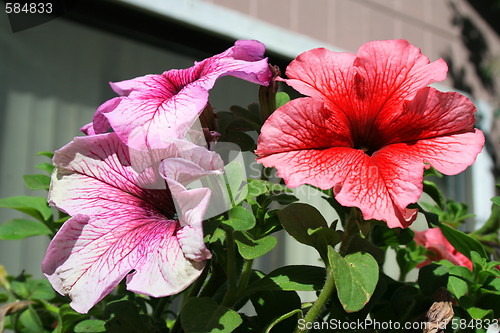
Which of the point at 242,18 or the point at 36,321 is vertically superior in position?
the point at 242,18

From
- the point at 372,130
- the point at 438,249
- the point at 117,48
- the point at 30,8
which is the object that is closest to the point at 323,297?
the point at 372,130

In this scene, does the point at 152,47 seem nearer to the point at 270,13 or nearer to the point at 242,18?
the point at 242,18

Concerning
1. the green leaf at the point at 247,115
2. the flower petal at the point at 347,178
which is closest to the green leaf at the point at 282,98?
the green leaf at the point at 247,115

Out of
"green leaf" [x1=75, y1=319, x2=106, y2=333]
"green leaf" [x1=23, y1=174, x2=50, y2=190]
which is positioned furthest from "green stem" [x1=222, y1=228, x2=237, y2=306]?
"green leaf" [x1=23, y1=174, x2=50, y2=190]

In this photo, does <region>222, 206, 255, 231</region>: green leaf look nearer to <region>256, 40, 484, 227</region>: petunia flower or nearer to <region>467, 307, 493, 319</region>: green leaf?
<region>256, 40, 484, 227</region>: petunia flower

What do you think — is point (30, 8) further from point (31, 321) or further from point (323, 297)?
point (323, 297)

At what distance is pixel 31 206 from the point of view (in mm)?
614

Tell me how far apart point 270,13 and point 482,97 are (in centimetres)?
179

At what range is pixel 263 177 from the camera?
0.50 m

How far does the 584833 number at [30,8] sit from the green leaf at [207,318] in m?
1.38

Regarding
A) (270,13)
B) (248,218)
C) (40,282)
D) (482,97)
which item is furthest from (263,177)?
→ (482,97)

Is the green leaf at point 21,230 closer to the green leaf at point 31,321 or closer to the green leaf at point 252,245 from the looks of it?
the green leaf at point 31,321

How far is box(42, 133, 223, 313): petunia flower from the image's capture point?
0.36m

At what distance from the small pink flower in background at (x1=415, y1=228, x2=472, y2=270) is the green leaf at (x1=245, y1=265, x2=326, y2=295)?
0.24 metres
